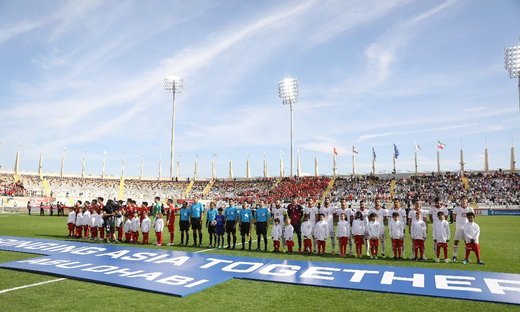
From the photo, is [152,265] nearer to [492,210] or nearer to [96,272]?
[96,272]

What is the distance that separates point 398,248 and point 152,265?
764 centimetres

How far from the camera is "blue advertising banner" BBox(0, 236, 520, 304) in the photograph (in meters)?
7.68

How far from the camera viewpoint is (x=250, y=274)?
30.0 feet

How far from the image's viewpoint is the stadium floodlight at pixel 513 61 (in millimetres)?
40438

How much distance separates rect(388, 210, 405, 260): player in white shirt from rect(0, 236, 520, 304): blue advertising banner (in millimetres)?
1968

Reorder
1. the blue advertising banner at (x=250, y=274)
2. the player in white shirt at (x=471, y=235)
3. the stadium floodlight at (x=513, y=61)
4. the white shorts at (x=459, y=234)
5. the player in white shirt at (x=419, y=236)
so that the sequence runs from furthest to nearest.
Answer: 1. the stadium floodlight at (x=513, y=61)
2. the white shorts at (x=459, y=234)
3. the player in white shirt at (x=419, y=236)
4. the player in white shirt at (x=471, y=235)
5. the blue advertising banner at (x=250, y=274)

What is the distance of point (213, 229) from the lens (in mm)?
14570

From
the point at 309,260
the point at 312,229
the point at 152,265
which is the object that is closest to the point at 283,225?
the point at 312,229

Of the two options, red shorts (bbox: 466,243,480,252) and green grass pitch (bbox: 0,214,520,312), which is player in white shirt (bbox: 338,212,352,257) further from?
green grass pitch (bbox: 0,214,520,312)

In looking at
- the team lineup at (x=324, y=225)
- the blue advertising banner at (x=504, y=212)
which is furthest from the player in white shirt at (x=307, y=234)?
the blue advertising banner at (x=504, y=212)

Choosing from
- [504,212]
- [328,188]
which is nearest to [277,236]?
[504,212]

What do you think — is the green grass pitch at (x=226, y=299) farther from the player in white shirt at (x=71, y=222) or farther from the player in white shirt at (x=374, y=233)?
the player in white shirt at (x=71, y=222)

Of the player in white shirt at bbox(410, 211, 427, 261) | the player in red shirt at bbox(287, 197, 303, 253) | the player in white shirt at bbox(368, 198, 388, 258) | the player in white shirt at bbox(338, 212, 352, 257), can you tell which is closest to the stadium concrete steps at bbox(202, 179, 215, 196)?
the player in red shirt at bbox(287, 197, 303, 253)

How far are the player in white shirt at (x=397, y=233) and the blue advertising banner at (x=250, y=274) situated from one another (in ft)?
6.46
